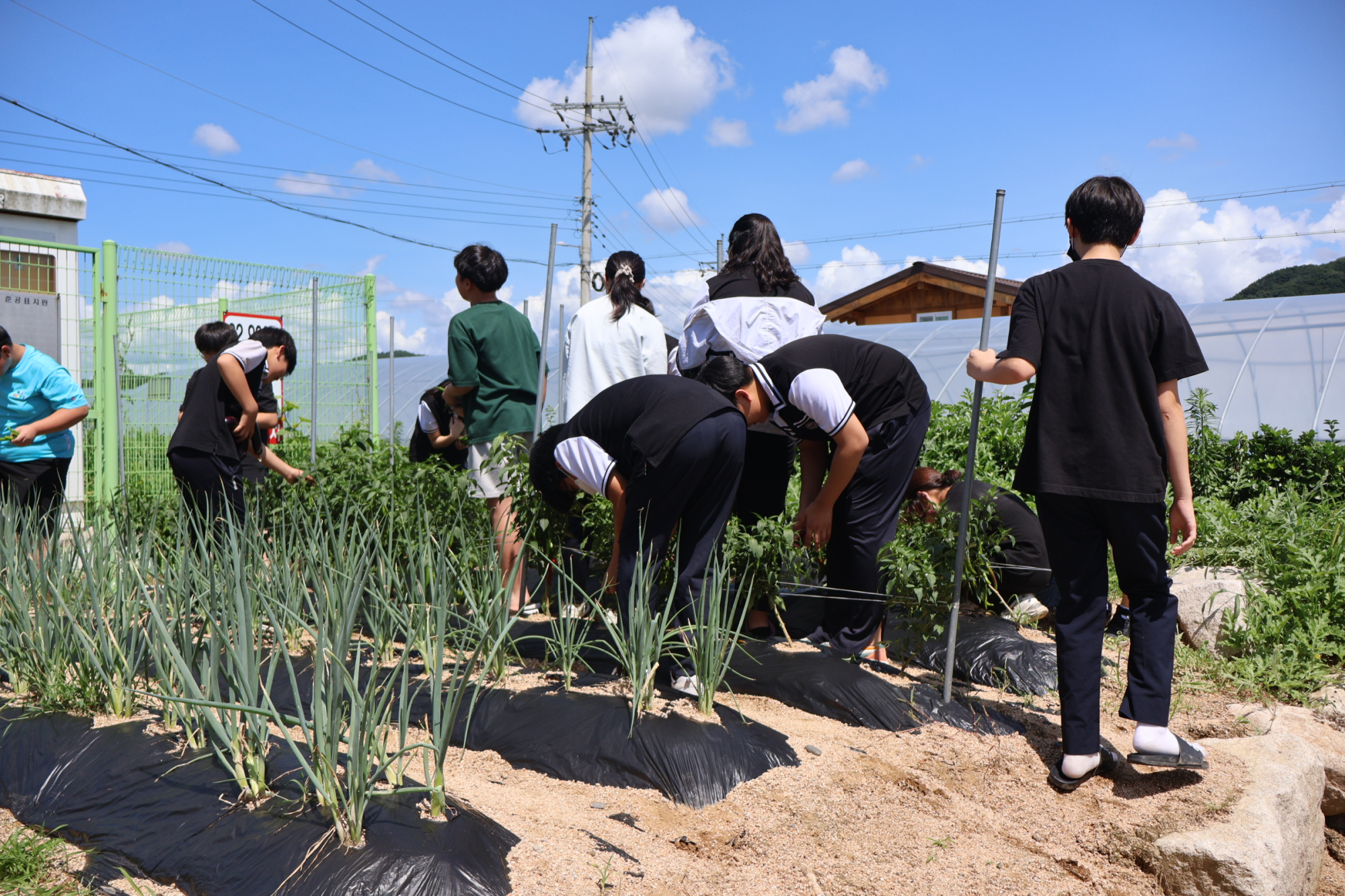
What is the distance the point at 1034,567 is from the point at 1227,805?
1.38 metres

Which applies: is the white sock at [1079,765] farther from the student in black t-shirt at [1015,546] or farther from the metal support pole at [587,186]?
the metal support pole at [587,186]

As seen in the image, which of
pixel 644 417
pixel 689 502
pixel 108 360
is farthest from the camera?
pixel 108 360

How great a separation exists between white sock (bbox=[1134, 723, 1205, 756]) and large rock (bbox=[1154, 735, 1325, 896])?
6.6 inches

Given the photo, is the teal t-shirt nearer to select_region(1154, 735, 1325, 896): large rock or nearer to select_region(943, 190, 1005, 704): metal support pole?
select_region(943, 190, 1005, 704): metal support pole

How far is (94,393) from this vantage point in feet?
19.0

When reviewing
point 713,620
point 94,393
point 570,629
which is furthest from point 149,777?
point 94,393

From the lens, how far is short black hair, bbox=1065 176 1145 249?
2.18 m

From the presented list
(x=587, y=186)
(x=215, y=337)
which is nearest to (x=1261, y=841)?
(x=215, y=337)

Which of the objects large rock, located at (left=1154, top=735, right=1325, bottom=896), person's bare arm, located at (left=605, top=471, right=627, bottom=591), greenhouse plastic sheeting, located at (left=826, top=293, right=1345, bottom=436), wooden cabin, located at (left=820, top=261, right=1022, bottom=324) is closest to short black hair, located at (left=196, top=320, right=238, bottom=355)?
person's bare arm, located at (left=605, top=471, right=627, bottom=591)

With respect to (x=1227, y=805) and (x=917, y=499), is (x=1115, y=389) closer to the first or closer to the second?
(x=1227, y=805)

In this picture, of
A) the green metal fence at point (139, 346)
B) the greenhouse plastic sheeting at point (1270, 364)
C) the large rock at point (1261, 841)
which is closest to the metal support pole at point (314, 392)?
the green metal fence at point (139, 346)

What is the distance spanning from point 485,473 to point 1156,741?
2.47 meters

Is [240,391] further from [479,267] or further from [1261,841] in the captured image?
[1261,841]

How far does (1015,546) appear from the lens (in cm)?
347
